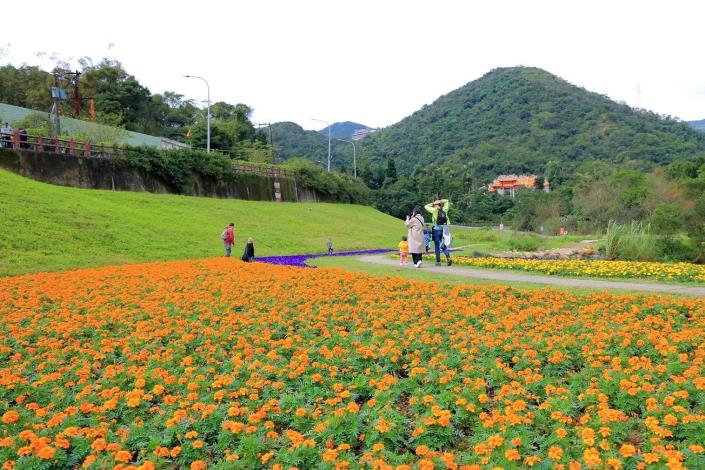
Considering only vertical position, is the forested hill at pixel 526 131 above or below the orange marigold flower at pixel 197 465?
above

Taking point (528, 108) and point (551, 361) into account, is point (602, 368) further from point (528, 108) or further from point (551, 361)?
point (528, 108)

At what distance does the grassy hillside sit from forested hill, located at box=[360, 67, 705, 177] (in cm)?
6200

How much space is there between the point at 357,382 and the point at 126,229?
17.3 meters

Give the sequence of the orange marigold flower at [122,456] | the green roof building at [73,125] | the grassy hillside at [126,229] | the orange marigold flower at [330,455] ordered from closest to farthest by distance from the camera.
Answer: the orange marigold flower at [330,455] < the orange marigold flower at [122,456] < the grassy hillside at [126,229] < the green roof building at [73,125]

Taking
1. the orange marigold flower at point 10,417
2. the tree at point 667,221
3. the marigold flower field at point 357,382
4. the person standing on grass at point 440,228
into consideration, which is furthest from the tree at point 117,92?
the orange marigold flower at point 10,417

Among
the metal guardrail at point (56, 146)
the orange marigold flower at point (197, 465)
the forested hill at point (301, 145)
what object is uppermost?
the forested hill at point (301, 145)

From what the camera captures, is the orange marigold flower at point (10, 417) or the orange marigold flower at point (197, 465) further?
the orange marigold flower at point (10, 417)

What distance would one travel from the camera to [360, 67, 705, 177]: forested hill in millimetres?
85350

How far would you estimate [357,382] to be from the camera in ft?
17.4

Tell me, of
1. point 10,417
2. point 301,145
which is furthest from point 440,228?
point 301,145

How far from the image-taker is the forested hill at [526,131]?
85350 mm

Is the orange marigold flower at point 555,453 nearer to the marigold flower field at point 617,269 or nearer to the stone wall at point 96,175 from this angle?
the marigold flower field at point 617,269

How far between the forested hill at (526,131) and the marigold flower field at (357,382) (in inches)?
3012

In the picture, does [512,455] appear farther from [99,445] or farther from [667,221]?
[667,221]
